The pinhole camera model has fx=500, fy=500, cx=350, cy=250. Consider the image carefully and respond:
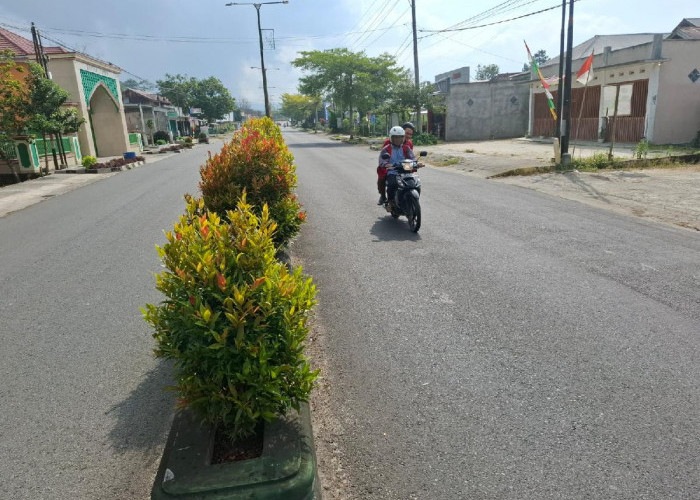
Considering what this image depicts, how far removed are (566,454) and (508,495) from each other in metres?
0.50

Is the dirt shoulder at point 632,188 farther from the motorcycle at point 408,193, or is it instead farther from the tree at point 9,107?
the tree at point 9,107

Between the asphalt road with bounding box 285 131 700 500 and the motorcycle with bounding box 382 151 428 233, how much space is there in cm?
44

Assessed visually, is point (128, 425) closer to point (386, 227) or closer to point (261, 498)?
Answer: point (261, 498)

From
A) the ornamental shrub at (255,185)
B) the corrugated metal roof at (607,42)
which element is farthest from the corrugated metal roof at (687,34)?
the ornamental shrub at (255,185)

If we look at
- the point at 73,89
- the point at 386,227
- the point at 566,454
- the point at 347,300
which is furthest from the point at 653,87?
the point at 73,89

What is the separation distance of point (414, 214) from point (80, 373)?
5.32m

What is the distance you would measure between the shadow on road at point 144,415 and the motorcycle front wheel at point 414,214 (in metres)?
4.96

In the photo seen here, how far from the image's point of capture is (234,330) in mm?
2385

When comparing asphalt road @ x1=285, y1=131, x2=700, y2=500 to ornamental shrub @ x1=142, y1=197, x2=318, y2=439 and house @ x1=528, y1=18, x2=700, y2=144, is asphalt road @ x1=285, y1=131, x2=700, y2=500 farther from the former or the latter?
house @ x1=528, y1=18, x2=700, y2=144

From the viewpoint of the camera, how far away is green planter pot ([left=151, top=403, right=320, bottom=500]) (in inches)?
85.5

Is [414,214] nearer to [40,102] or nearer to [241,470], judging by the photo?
[241,470]

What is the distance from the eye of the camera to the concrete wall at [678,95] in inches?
853

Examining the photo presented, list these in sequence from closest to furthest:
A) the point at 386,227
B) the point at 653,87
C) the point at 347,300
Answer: the point at 347,300 < the point at 386,227 < the point at 653,87

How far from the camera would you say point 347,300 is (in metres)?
5.23
